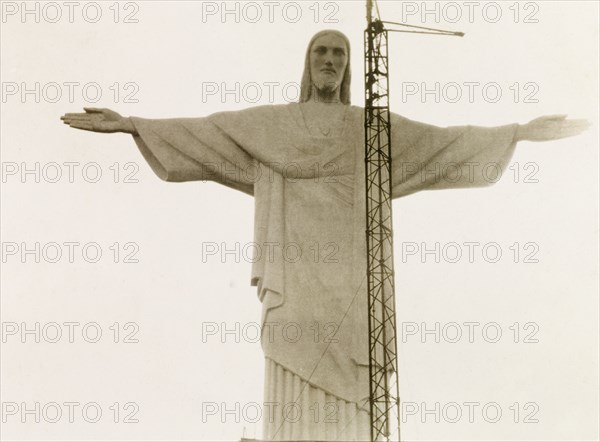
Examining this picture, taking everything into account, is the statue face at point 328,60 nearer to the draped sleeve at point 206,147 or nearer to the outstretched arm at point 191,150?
the draped sleeve at point 206,147

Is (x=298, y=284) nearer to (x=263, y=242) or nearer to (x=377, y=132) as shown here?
(x=263, y=242)

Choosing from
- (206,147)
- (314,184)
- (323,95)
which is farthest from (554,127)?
(206,147)

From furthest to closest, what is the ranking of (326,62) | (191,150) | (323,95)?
(323,95)
(326,62)
(191,150)

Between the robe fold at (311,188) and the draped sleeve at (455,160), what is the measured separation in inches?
0.5

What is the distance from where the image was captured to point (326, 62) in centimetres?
2181

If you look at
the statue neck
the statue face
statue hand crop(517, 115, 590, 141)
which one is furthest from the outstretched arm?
statue hand crop(517, 115, 590, 141)

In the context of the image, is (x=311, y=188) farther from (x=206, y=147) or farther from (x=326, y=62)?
(x=326, y=62)

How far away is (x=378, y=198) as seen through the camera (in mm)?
21516

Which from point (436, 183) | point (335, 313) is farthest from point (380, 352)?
point (436, 183)

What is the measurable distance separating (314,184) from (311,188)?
0.27ft

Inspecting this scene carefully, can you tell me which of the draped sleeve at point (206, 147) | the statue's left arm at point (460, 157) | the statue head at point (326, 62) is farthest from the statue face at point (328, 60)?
the statue's left arm at point (460, 157)

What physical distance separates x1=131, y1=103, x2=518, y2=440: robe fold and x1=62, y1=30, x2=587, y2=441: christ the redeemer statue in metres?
0.01

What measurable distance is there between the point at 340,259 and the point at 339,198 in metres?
0.88

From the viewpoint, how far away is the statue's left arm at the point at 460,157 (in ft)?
71.5
